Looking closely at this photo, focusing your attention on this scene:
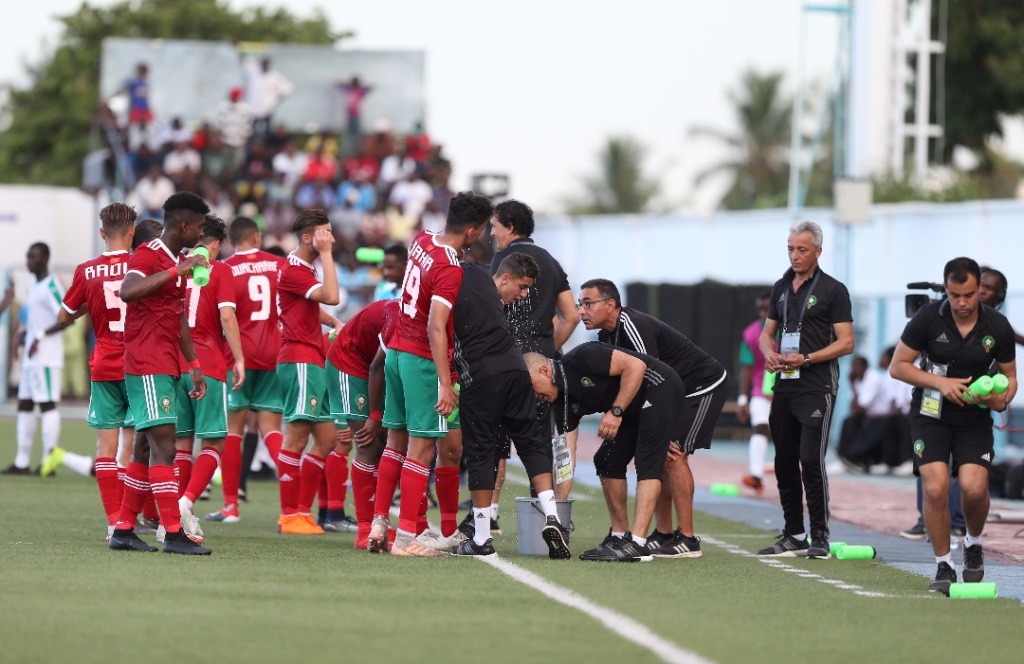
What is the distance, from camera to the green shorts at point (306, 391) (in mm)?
13016

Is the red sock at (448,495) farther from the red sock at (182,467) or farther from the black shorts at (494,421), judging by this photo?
the red sock at (182,467)

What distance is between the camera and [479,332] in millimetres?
11219

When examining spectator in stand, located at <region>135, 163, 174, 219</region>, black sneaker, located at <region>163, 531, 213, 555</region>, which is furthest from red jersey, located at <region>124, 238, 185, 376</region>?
spectator in stand, located at <region>135, 163, 174, 219</region>

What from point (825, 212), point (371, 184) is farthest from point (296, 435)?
point (371, 184)

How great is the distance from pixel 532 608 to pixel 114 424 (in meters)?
4.05

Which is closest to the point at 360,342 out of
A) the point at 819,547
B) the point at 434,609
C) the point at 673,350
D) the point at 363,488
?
the point at 363,488

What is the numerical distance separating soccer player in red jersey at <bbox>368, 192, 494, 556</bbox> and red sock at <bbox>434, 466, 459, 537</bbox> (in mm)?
353

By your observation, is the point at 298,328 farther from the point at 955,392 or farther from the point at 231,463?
the point at 955,392

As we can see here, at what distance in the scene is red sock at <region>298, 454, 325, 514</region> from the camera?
1302cm

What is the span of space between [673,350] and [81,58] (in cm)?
5402

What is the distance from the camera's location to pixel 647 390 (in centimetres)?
1163

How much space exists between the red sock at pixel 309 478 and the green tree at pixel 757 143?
168ft

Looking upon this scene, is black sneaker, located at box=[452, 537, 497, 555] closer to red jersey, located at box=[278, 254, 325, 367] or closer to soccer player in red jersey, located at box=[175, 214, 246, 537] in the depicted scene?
soccer player in red jersey, located at box=[175, 214, 246, 537]

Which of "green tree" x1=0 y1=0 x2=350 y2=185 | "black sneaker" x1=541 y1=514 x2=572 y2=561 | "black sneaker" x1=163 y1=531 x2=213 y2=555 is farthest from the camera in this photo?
"green tree" x1=0 y1=0 x2=350 y2=185
